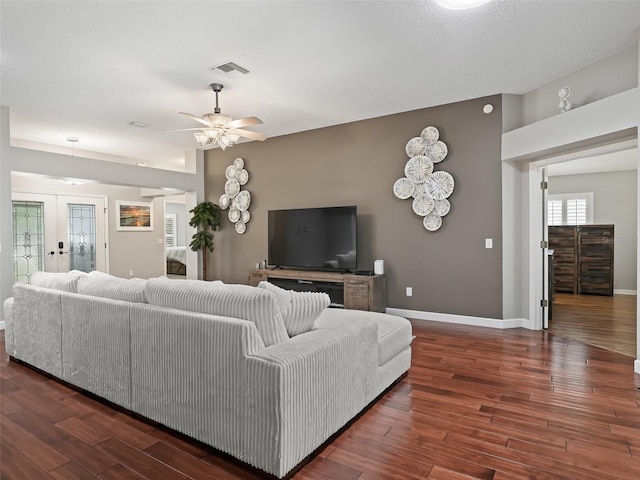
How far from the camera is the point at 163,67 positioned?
3732 millimetres

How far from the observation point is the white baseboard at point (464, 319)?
4.64 meters

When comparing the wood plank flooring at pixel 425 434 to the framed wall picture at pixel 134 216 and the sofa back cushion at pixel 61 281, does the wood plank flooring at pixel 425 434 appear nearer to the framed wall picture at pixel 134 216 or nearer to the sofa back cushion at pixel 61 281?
the sofa back cushion at pixel 61 281

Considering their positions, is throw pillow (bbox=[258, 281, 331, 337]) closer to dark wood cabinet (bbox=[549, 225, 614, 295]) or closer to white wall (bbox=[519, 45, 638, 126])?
white wall (bbox=[519, 45, 638, 126])

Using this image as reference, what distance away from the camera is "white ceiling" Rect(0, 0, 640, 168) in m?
2.85

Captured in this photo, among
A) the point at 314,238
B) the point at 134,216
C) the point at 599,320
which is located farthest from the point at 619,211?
the point at 134,216

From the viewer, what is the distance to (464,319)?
15.9ft

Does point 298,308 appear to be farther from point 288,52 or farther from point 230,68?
point 230,68

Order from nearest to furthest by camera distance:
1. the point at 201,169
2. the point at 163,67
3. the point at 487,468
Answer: the point at 487,468, the point at 163,67, the point at 201,169

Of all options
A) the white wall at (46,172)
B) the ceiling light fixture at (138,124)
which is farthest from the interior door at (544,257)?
the white wall at (46,172)

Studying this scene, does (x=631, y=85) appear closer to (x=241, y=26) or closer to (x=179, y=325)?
(x=241, y=26)

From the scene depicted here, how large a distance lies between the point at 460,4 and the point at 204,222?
5525 mm

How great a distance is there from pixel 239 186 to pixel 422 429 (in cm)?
552

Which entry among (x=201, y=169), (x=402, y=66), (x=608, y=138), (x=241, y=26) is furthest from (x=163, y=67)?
(x=608, y=138)

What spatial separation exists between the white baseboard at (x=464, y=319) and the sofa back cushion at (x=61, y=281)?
3.81 m
